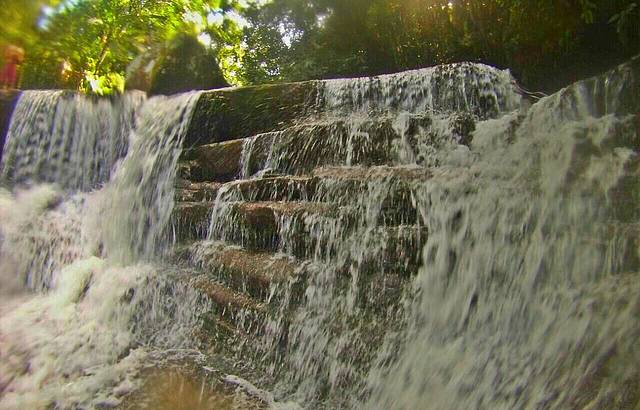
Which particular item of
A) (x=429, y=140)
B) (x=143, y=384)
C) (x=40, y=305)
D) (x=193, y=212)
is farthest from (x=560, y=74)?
(x=40, y=305)

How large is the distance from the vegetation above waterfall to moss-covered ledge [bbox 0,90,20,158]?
455mm

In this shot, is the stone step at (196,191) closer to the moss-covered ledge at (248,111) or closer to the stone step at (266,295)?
the moss-covered ledge at (248,111)

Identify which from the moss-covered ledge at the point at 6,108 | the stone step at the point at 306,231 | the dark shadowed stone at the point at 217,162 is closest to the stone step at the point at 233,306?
the stone step at the point at 306,231

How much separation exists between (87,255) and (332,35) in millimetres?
8304

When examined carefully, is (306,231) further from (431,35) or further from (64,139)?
(431,35)

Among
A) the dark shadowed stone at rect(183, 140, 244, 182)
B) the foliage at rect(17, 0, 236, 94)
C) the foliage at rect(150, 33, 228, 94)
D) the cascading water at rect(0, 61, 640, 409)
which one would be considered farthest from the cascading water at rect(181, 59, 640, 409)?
the foliage at rect(150, 33, 228, 94)

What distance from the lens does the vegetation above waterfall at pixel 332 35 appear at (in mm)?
4102

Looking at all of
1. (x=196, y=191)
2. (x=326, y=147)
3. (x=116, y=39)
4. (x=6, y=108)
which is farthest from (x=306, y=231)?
(x=6, y=108)

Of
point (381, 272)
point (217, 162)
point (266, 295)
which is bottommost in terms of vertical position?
point (266, 295)

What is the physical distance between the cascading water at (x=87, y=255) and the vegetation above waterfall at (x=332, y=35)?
0.99 metres

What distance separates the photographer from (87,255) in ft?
17.7

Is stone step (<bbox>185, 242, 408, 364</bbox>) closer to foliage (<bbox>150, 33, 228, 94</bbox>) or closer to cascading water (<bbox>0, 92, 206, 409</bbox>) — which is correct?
cascading water (<bbox>0, 92, 206, 409</bbox>)

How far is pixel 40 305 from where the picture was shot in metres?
4.58

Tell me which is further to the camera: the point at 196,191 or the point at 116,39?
the point at 116,39
